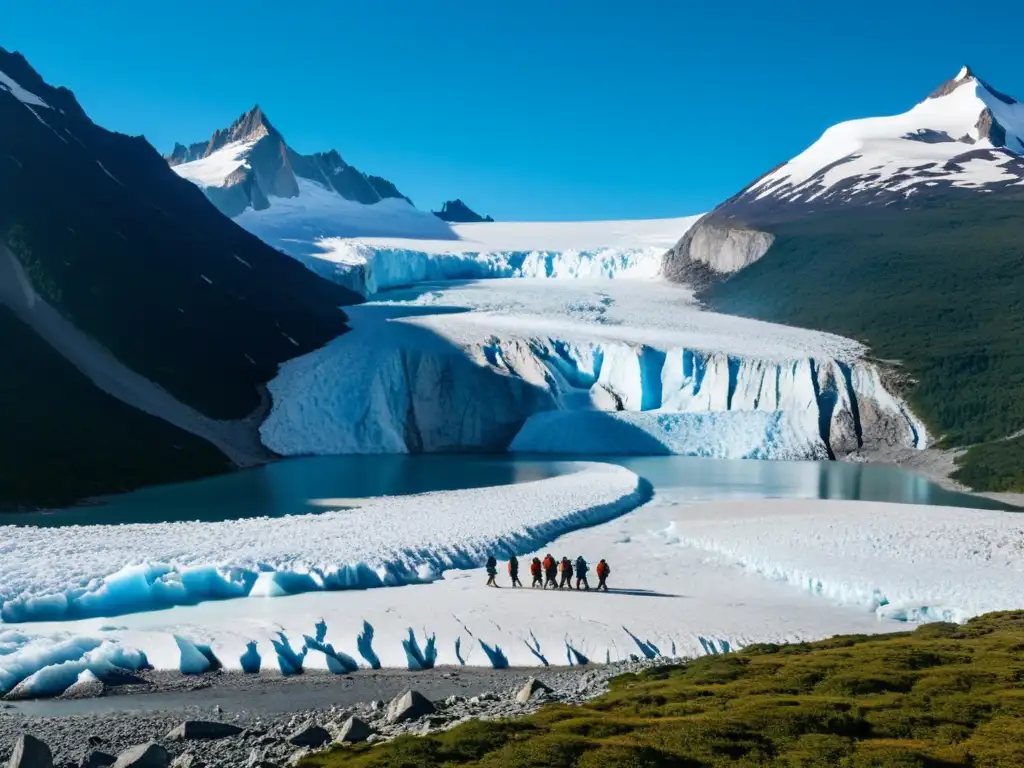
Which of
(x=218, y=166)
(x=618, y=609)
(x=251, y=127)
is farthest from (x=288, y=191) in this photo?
(x=618, y=609)

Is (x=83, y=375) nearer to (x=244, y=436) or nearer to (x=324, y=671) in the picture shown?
(x=244, y=436)

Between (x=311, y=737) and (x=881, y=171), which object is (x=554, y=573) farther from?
(x=881, y=171)

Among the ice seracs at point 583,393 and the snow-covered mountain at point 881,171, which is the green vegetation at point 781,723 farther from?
the snow-covered mountain at point 881,171

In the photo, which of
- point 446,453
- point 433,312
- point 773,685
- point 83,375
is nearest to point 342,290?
point 433,312

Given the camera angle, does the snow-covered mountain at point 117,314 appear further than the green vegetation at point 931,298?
No

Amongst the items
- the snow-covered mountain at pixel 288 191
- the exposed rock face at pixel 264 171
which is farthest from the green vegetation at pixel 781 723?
the exposed rock face at pixel 264 171

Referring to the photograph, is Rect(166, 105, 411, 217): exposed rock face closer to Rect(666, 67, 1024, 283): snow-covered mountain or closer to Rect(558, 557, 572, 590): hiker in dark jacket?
Rect(666, 67, 1024, 283): snow-covered mountain
